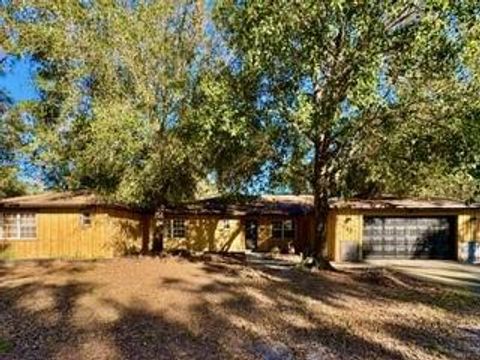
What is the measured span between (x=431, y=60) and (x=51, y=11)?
41.7 ft

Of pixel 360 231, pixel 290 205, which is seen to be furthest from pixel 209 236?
pixel 360 231

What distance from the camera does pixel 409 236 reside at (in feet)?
89.1

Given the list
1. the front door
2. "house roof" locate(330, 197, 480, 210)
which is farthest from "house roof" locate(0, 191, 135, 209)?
"house roof" locate(330, 197, 480, 210)

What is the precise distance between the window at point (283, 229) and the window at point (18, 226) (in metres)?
12.0

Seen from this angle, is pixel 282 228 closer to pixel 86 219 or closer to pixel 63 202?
pixel 86 219

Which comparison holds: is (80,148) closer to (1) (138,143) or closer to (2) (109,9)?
(1) (138,143)

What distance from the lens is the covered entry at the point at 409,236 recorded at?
27016 mm

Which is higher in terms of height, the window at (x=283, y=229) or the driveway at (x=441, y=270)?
the window at (x=283, y=229)

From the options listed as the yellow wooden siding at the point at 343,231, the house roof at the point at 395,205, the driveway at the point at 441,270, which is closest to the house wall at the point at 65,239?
the yellow wooden siding at the point at 343,231

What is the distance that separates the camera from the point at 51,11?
19.8 m

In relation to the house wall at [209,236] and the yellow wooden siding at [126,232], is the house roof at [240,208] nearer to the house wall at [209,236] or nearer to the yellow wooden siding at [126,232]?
the house wall at [209,236]

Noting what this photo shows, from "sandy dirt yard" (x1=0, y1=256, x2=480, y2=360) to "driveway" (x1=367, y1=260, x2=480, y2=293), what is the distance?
1391 mm

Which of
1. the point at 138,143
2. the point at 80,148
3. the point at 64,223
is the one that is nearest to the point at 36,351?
the point at 138,143

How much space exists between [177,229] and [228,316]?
18.7 metres
